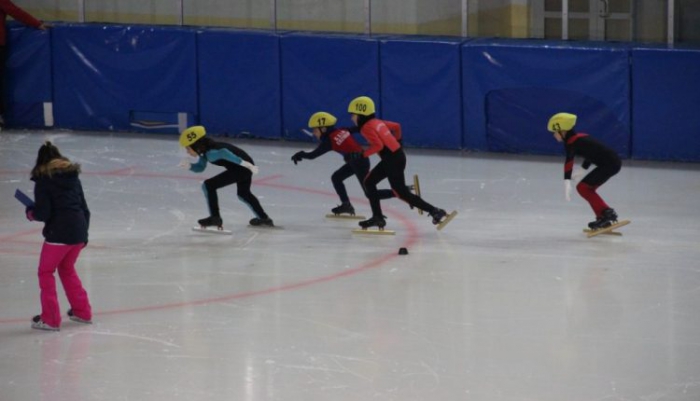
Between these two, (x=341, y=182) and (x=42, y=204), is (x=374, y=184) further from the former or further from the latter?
(x=42, y=204)

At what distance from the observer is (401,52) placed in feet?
67.6

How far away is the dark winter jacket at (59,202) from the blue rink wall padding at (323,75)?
993 centimetres

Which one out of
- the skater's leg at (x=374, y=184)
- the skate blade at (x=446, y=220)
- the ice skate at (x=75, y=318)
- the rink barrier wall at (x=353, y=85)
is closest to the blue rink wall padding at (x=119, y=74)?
the rink barrier wall at (x=353, y=85)

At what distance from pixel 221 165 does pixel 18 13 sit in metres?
8.27

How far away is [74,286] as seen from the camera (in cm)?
1157

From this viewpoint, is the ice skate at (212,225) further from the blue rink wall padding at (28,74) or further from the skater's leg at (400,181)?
the blue rink wall padding at (28,74)

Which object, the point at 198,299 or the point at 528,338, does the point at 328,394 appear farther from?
the point at 198,299

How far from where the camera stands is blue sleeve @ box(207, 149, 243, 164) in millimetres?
15106

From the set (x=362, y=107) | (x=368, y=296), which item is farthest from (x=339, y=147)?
(x=368, y=296)

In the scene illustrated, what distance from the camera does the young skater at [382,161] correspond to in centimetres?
1505

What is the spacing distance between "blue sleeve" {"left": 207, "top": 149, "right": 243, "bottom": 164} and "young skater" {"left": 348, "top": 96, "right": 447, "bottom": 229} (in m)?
1.29

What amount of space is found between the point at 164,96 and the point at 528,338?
1209cm

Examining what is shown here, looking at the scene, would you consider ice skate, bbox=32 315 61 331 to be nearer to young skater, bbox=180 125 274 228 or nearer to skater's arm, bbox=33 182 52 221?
skater's arm, bbox=33 182 52 221

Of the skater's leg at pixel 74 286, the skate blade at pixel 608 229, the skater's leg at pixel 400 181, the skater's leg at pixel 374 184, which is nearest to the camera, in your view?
the skater's leg at pixel 74 286
